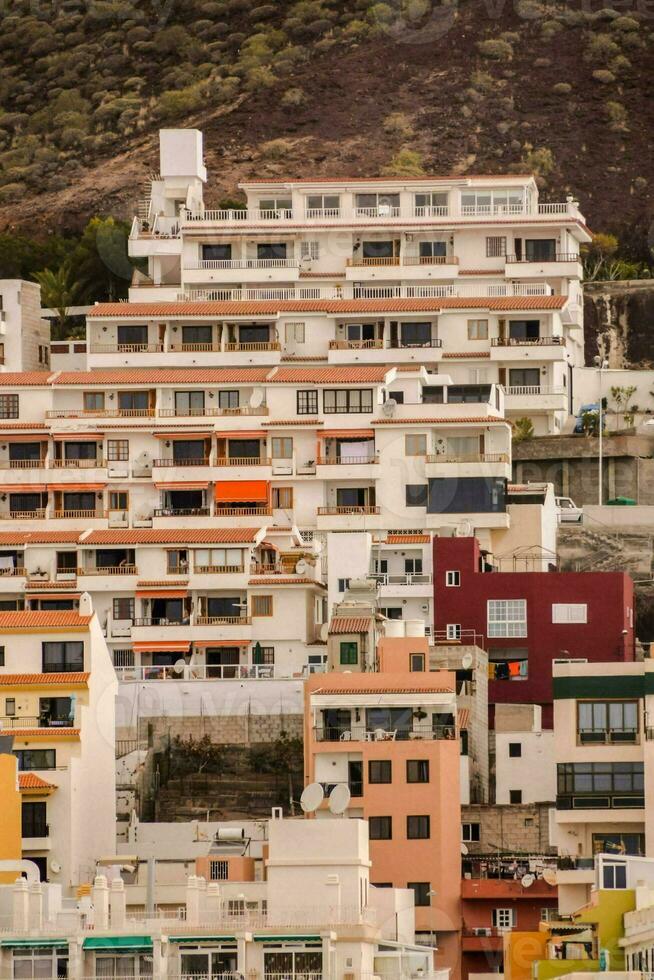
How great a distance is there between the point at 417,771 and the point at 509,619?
14.8 metres

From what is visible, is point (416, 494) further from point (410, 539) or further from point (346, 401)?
point (410, 539)

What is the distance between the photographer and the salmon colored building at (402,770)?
81719 millimetres

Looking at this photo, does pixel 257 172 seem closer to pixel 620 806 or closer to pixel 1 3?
pixel 1 3

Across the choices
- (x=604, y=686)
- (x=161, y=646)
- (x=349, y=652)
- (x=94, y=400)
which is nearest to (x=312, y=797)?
(x=604, y=686)

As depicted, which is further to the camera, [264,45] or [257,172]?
[264,45]

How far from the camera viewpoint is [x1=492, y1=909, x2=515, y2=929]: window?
81312 mm

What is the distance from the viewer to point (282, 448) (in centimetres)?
10969

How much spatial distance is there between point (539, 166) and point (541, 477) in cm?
5306

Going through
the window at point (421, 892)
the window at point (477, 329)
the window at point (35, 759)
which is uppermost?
the window at point (477, 329)

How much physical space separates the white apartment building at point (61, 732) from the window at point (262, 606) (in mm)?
11164

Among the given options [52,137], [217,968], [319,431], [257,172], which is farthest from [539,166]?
[217,968]

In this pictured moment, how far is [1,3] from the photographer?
19712cm

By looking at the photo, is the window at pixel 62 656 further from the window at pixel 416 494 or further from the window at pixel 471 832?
the window at pixel 416 494

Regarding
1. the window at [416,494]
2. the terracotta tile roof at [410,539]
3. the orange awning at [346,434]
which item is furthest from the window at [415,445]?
the terracotta tile roof at [410,539]
